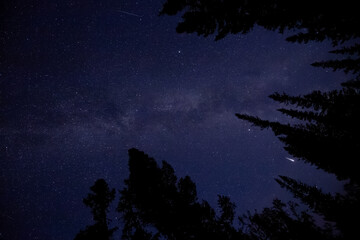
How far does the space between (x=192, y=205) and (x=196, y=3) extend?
44.2ft

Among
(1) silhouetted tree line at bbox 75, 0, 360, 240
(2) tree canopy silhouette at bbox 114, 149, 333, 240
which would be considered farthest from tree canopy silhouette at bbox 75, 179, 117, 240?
(1) silhouetted tree line at bbox 75, 0, 360, 240

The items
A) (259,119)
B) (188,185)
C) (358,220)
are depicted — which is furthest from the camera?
(188,185)

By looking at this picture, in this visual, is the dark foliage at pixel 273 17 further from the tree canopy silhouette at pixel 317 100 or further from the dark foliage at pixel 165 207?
the dark foliage at pixel 165 207

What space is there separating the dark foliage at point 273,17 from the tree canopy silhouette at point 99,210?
14.6 metres

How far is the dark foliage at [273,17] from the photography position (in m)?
1.71

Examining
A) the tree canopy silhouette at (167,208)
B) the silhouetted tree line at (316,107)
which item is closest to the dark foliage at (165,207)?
the tree canopy silhouette at (167,208)

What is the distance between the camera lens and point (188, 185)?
568 inches

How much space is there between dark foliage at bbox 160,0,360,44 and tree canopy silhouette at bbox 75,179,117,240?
14.6m

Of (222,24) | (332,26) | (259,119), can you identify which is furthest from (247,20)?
(259,119)

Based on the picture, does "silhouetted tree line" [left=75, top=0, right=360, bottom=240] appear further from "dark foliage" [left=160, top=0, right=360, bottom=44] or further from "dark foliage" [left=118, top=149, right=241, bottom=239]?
"dark foliage" [left=118, top=149, right=241, bottom=239]

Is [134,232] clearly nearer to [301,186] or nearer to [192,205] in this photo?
[192,205]

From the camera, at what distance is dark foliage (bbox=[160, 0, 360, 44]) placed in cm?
171

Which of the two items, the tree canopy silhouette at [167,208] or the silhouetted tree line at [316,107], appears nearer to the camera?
the silhouetted tree line at [316,107]

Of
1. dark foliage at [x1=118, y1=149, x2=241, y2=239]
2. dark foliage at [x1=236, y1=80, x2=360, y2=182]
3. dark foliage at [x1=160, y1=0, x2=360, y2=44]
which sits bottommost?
dark foliage at [x1=118, y1=149, x2=241, y2=239]
